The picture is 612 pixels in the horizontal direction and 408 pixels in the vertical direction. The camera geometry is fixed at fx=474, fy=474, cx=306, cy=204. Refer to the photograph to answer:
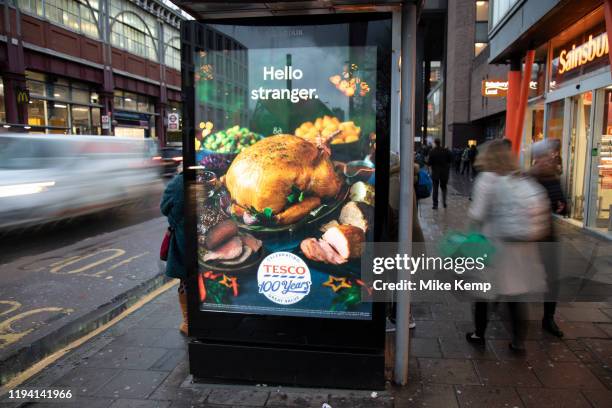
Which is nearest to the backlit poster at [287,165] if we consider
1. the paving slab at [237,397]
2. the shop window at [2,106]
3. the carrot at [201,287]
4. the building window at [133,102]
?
the carrot at [201,287]

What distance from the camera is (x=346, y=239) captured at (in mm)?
3195

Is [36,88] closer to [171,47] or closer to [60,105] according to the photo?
[60,105]

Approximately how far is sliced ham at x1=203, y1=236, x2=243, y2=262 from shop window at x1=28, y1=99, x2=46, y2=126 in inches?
948

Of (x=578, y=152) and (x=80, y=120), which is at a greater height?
(x=80, y=120)

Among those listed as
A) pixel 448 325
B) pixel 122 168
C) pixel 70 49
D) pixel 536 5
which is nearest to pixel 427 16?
pixel 70 49

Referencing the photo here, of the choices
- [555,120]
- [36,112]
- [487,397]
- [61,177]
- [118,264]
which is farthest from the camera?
[36,112]

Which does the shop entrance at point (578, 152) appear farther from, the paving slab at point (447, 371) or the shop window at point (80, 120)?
the shop window at point (80, 120)

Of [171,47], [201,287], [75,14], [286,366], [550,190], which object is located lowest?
[286,366]

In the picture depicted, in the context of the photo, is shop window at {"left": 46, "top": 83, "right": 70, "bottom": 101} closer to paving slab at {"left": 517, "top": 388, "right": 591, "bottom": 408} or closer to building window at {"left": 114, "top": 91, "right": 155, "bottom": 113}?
building window at {"left": 114, "top": 91, "right": 155, "bottom": 113}

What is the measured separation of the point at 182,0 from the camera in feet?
9.93

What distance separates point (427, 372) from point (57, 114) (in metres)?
27.0

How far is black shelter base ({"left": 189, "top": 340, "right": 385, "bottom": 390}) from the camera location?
3.35 metres

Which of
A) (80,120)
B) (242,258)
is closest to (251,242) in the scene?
(242,258)

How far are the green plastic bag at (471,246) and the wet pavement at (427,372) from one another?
80cm
